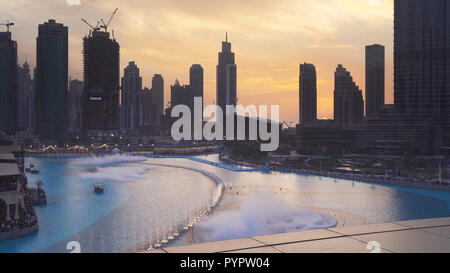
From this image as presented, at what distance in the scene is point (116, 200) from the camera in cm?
3594

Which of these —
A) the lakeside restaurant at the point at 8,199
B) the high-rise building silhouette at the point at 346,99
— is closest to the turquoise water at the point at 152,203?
the lakeside restaurant at the point at 8,199

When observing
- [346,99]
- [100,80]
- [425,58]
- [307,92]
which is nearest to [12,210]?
[425,58]

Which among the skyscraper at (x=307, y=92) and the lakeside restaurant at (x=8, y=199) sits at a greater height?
the skyscraper at (x=307, y=92)

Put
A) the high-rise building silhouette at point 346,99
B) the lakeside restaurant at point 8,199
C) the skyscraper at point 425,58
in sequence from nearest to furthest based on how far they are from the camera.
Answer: the lakeside restaurant at point 8,199 → the skyscraper at point 425,58 → the high-rise building silhouette at point 346,99

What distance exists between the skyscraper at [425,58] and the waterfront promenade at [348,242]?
92.1m

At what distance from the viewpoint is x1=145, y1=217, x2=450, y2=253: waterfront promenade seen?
3729 millimetres

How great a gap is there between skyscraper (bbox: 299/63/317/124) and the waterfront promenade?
14275cm

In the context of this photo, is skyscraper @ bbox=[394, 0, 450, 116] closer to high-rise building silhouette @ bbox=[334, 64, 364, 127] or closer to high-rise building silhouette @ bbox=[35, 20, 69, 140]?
high-rise building silhouette @ bbox=[334, 64, 364, 127]

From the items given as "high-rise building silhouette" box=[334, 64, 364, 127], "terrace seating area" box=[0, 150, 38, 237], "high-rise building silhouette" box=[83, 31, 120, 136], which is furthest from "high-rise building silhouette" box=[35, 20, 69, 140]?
"terrace seating area" box=[0, 150, 38, 237]

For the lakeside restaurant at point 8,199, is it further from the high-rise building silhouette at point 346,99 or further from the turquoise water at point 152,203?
the high-rise building silhouette at point 346,99

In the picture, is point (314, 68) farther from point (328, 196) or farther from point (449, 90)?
point (328, 196)

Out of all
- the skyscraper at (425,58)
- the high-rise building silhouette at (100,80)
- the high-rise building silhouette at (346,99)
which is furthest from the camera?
the high-rise building silhouette at (100,80)

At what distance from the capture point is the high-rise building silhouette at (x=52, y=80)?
168 metres
